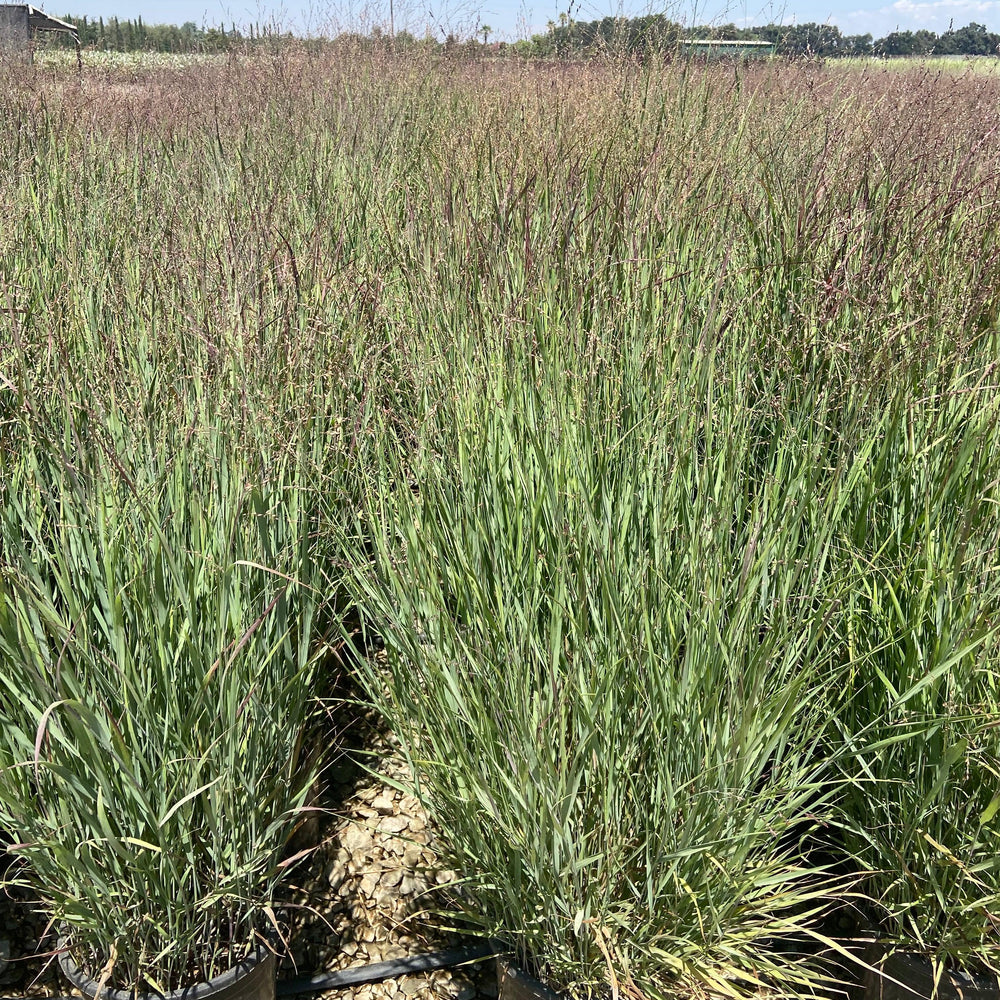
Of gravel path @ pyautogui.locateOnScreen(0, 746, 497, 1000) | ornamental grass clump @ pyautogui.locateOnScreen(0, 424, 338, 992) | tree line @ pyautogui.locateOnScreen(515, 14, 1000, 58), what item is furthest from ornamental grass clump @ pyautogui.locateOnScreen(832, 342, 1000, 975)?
tree line @ pyautogui.locateOnScreen(515, 14, 1000, 58)

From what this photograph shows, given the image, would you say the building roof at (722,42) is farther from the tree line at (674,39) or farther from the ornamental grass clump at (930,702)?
the ornamental grass clump at (930,702)

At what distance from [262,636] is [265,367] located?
1.99ft

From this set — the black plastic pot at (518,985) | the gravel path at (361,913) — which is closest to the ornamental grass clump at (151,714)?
the gravel path at (361,913)

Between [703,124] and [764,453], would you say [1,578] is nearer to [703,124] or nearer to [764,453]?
[764,453]

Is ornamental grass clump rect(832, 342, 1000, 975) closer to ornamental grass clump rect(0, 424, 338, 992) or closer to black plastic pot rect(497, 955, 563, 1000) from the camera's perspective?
black plastic pot rect(497, 955, 563, 1000)

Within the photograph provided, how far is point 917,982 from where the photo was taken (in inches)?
51.4

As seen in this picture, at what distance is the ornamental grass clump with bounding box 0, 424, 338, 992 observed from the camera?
3.76 feet

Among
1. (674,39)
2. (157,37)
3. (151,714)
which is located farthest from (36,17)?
(157,37)

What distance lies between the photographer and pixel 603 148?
338 centimetres

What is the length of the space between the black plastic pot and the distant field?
38mm

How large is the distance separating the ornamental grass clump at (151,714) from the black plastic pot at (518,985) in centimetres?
37

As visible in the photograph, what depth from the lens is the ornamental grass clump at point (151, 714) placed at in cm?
115

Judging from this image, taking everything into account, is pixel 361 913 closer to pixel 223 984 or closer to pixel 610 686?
pixel 223 984

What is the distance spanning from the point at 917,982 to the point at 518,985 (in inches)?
25.1
